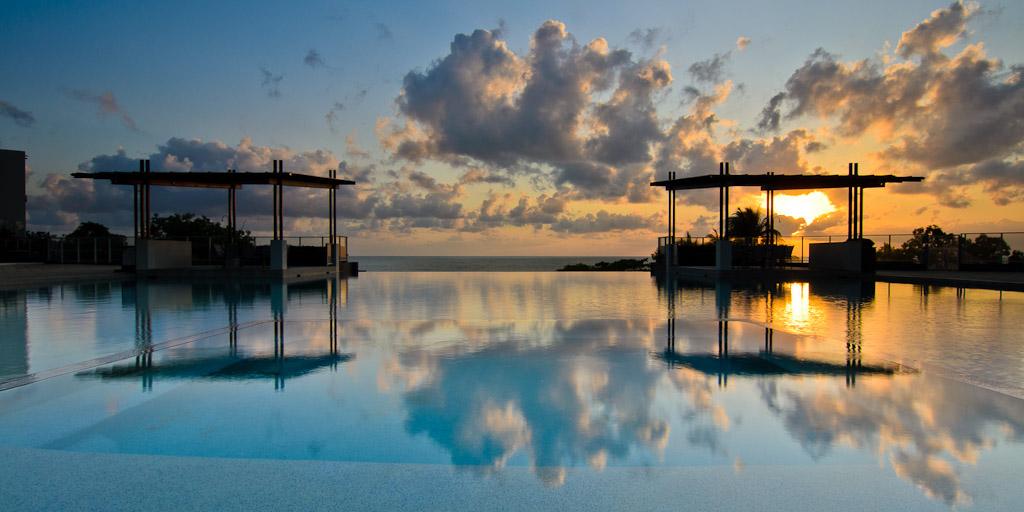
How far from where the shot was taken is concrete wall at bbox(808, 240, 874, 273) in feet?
64.1

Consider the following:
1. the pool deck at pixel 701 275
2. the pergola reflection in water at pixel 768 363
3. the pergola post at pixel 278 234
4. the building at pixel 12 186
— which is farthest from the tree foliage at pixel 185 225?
the pergola reflection in water at pixel 768 363

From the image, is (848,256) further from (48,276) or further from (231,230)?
(48,276)

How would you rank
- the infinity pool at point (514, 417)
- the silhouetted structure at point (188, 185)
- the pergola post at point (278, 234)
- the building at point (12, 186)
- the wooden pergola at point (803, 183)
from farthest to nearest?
the building at point (12, 186) < the wooden pergola at point (803, 183) < the pergola post at point (278, 234) < the silhouetted structure at point (188, 185) < the infinity pool at point (514, 417)

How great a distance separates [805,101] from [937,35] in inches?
145

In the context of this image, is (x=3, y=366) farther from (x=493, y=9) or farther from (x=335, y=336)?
(x=493, y=9)

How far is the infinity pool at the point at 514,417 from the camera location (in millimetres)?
2408

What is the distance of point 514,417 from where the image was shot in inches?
133

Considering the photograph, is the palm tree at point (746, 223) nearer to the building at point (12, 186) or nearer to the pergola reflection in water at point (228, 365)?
the pergola reflection in water at point (228, 365)

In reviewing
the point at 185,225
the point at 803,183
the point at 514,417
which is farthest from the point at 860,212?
the point at 185,225

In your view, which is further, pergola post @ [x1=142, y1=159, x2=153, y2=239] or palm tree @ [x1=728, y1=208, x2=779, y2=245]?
palm tree @ [x1=728, y1=208, x2=779, y2=245]

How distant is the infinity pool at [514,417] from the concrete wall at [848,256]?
14.2 metres

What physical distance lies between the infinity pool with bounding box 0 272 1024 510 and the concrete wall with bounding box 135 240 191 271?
14342mm

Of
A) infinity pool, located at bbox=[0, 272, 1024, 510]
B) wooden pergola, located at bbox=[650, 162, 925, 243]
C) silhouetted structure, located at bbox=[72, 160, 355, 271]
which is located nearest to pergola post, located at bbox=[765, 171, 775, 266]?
wooden pergola, located at bbox=[650, 162, 925, 243]

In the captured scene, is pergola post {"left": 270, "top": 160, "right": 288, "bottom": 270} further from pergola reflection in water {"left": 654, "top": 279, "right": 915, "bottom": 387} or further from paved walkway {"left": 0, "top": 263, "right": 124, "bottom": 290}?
pergola reflection in water {"left": 654, "top": 279, "right": 915, "bottom": 387}
